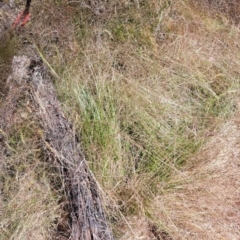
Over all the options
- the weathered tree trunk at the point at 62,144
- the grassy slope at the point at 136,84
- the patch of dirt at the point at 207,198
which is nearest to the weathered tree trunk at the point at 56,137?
the weathered tree trunk at the point at 62,144

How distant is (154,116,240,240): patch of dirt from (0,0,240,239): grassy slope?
2.0 inches

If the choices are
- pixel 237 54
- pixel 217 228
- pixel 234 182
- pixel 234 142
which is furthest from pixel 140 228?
pixel 237 54

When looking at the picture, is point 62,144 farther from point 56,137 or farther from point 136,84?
→ point 136,84

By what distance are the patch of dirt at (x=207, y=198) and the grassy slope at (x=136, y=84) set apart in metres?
0.05

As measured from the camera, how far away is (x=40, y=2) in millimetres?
2807

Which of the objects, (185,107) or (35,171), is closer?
(35,171)

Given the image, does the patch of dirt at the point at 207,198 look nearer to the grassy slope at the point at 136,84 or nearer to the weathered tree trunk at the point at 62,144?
the grassy slope at the point at 136,84

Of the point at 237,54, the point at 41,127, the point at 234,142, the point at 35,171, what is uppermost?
the point at 237,54

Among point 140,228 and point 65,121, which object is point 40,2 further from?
point 140,228

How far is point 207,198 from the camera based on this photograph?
2.17 m

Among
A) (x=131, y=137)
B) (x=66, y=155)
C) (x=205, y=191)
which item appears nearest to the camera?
(x=66, y=155)

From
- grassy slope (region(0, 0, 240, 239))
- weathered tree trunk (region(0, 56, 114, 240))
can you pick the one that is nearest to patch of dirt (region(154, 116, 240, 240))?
grassy slope (region(0, 0, 240, 239))

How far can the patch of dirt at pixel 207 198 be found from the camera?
210cm

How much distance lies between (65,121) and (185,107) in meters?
0.68
